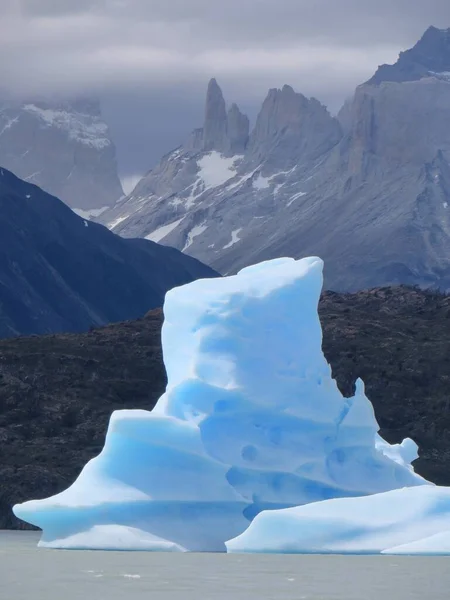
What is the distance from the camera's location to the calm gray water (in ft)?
128

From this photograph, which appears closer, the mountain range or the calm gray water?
the calm gray water

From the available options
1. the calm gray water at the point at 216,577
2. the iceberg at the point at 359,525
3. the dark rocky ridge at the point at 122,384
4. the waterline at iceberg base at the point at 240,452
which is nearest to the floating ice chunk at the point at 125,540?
the waterline at iceberg base at the point at 240,452

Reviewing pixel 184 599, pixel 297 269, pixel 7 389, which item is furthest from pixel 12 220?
pixel 184 599

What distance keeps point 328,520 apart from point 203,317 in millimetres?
9705

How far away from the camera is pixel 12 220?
19350 centimetres

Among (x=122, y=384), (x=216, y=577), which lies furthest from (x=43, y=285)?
(x=216, y=577)

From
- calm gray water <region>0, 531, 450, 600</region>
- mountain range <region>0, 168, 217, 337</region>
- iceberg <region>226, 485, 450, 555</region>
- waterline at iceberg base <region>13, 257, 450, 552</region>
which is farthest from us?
mountain range <region>0, 168, 217, 337</region>

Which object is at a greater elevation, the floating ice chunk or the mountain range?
the mountain range

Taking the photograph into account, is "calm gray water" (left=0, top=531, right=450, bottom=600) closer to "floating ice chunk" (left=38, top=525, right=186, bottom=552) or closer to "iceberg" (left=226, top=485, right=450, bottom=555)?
"floating ice chunk" (left=38, top=525, right=186, bottom=552)

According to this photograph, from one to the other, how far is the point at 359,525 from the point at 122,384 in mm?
62816

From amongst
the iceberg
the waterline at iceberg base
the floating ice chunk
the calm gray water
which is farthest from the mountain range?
the iceberg

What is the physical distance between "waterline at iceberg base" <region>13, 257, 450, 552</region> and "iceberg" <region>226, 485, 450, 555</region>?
42 mm

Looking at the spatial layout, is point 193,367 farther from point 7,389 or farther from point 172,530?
point 7,389

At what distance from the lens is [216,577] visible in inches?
1690
